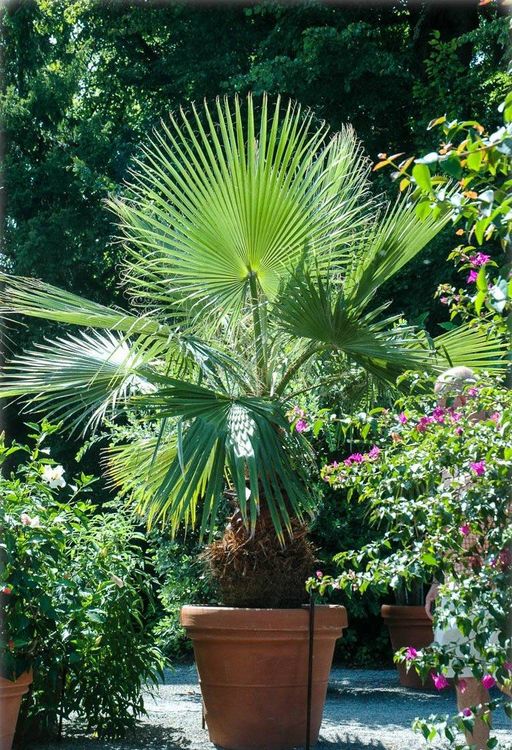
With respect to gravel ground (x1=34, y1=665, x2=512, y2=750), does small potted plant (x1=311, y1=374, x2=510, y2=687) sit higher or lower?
higher

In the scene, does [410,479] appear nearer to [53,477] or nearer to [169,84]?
[53,477]

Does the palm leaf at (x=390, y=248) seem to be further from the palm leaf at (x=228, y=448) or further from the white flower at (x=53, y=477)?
the white flower at (x=53, y=477)

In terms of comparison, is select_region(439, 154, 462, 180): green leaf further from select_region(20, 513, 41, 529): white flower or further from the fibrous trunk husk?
the fibrous trunk husk

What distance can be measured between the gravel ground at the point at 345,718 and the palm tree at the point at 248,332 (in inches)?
37.9

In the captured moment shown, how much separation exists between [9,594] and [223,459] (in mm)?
991

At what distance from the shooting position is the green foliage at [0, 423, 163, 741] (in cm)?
343

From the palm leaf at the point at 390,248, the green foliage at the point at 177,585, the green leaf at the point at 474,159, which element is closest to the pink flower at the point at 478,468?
the green leaf at the point at 474,159

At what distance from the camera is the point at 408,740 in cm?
407

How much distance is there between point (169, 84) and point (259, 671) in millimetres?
9578

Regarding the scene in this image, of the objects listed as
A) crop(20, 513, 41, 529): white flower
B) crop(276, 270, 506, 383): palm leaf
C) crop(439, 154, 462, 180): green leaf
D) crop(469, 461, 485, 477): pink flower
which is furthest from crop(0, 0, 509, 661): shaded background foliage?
crop(439, 154, 462, 180): green leaf

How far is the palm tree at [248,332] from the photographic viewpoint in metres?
3.79

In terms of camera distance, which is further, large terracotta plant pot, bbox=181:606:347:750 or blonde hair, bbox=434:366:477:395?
large terracotta plant pot, bbox=181:606:347:750

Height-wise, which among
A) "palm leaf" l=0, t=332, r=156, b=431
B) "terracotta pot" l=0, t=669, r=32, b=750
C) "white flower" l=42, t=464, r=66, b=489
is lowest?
"terracotta pot" l=0, t=669, r=32, b=750

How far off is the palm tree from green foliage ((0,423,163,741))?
32cm
